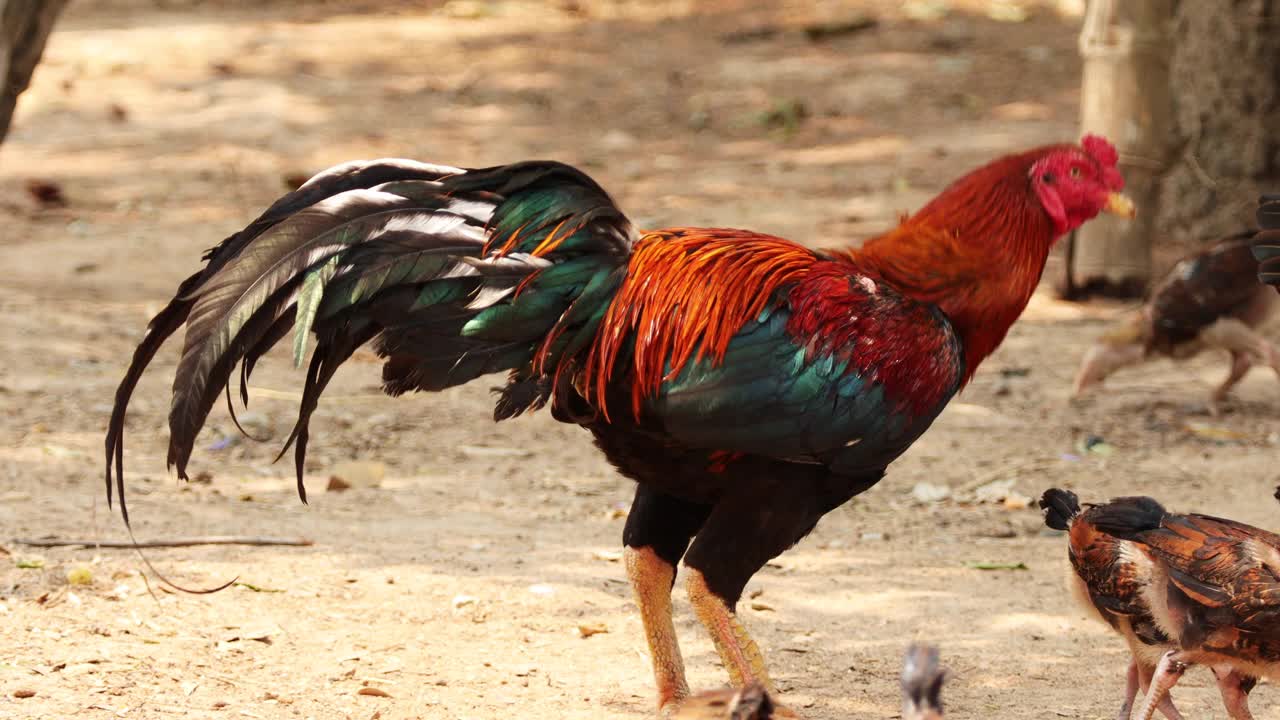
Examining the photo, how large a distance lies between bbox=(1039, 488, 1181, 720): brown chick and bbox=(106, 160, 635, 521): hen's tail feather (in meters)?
1.75

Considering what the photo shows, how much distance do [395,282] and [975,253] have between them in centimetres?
187

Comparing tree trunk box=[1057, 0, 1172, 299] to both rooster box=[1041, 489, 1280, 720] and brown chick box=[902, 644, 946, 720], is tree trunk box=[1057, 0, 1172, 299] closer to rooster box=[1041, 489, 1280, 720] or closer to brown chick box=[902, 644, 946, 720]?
rooster box=[1041, 489, 1280, 720]

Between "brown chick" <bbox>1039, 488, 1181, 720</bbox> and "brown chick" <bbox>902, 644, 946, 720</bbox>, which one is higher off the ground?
"brown chick" <bbox>902, 644, 946, 720</bbox>

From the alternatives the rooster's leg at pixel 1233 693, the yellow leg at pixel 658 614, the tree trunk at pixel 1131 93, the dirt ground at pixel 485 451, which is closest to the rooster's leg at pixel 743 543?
the yellow leg at pixel 658 614

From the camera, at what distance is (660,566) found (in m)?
5.03

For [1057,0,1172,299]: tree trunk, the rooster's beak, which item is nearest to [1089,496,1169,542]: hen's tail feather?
the rooster's beak

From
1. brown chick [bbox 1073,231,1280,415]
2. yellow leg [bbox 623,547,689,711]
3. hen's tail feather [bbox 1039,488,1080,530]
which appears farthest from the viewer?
brown chick [bbox 1073,231,1280,415]

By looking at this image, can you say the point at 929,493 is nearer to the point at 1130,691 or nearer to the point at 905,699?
the point at 1130,691

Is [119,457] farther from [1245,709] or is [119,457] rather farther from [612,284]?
[1245,709]

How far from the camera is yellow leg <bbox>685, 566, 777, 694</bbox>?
4742mm

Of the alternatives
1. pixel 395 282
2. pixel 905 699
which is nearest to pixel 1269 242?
pixel 905 699

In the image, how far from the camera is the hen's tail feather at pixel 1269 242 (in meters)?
5.12

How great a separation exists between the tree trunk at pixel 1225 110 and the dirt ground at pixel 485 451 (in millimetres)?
1802

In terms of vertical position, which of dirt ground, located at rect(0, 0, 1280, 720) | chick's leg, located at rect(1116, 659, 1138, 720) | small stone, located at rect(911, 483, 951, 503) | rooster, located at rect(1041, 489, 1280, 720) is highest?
rooster, located at rect(1041, 489, 1280, 720)
